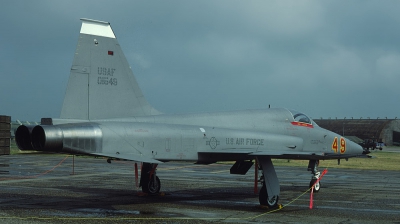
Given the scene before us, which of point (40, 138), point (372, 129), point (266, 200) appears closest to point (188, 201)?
point (266, 200)

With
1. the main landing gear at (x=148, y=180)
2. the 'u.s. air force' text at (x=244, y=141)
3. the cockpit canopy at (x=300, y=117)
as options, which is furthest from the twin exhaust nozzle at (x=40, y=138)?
the cockpit canopy at (x=300, y=117)

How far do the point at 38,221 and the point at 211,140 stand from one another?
5.78 metres

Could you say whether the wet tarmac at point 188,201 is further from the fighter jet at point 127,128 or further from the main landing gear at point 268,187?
the fighter jet at point 127,128

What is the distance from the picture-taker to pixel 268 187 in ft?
52.6

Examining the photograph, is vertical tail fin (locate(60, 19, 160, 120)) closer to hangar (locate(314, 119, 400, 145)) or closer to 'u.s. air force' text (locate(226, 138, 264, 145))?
'u.s. air force' text (locate(226, 138, 264, 145))

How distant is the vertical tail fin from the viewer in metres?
14.4

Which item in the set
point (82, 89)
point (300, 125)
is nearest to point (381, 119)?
point (300, 125)

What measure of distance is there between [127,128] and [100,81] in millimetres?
1572

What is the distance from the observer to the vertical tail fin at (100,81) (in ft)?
47.3

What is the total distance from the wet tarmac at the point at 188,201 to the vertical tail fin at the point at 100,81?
9.05ft

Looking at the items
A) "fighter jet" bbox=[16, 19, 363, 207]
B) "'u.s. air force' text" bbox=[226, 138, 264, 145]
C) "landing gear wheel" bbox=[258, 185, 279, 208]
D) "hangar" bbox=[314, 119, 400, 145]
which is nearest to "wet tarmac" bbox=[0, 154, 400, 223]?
"landing gear wheel" bbox=[258, 185, 279, 208]

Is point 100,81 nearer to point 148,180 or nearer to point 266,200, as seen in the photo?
point 148,180

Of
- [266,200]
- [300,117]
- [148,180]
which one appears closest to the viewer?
[266,200]

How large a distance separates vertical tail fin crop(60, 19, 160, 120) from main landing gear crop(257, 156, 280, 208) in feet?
12.7
